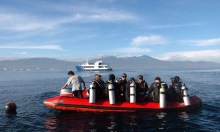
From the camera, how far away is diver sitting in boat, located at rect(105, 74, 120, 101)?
46.5 ft

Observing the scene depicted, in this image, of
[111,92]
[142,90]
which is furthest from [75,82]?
[142,90]

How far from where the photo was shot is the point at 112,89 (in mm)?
14164

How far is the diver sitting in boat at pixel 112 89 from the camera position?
14172 millimetres

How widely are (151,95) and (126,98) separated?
165 cm

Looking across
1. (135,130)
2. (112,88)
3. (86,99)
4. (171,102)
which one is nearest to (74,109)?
(86,99)

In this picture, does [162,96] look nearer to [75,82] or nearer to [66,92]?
[75,82]

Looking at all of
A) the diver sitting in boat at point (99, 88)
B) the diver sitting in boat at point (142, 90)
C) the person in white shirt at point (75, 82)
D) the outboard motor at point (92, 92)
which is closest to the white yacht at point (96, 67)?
the person in white shirt at point (75, 82)

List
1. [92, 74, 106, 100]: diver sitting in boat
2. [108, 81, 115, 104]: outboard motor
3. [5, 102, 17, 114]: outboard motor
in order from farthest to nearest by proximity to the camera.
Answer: [5, 102, 17, 114]: outboard motor < [92, 74, 106, 100]: diver sitting in boat < [108, 81, 115, 104]: outboard motor

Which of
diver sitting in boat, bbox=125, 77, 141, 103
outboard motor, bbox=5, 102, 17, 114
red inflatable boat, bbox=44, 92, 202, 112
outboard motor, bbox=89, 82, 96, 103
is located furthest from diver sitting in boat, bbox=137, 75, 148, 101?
outboard motor, bbox=5, 102, 17, 114

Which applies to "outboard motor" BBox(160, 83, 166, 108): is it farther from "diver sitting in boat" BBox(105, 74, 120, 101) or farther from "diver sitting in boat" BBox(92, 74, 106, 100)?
"diver sitting in boat" BBox(92, 74, 106, 100)

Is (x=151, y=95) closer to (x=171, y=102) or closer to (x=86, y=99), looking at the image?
(x=171, y=102)

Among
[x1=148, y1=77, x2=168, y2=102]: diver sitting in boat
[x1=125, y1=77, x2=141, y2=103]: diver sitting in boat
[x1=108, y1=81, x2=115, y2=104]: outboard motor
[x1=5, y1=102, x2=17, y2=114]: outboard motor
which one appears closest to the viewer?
[x1=108, y1=81, x2=115, y2=104]: outboard motor

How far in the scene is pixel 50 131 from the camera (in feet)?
37.9

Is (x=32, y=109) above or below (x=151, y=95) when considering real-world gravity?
below
